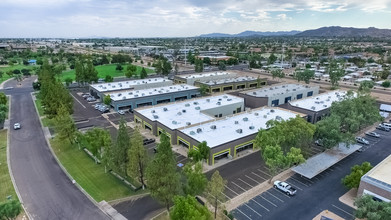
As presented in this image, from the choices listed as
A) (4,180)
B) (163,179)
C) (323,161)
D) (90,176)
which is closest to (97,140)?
(90,176)

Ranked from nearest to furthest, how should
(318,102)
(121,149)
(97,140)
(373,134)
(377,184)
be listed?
(377,184), (121,149), (97,140), (373,134), (318,102)

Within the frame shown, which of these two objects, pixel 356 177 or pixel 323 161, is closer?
pixel 356 177

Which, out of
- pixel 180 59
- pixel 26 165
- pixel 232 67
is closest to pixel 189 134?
pixel 26 165

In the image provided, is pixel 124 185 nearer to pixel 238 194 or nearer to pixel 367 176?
pixel 238 194

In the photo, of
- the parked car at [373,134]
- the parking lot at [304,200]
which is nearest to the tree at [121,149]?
the parking lot at [304,200]

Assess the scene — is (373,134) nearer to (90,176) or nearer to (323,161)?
(323,161)

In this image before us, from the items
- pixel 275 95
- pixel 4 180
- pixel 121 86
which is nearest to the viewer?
pixel 4 180

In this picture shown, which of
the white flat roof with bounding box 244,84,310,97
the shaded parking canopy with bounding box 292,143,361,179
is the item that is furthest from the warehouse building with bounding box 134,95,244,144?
the shaded parking canopy with bounding box 292,143,361,179
